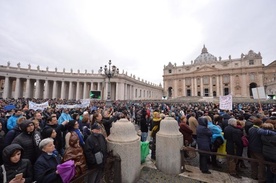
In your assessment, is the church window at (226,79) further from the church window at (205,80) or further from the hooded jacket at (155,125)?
the hooded jacket at (155,125)

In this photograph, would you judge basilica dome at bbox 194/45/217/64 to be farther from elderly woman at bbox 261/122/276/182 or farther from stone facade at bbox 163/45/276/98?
elderly woman at bbox 261/122/276/182

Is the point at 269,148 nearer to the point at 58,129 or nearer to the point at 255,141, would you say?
the point at 255,141

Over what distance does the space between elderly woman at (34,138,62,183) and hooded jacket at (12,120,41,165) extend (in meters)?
1.00

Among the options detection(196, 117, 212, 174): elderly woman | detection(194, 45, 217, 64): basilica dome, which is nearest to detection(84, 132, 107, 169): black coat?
detection(196, 117, 212, 174): elderly woman

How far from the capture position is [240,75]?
52.3 m

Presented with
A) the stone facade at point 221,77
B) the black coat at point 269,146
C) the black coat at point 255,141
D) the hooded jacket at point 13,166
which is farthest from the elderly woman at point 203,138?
the stone facade at point 221,77

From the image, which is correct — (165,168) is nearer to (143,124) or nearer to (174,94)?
(143,124)

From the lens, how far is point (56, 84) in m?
46.1

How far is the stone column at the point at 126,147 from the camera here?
125 inches

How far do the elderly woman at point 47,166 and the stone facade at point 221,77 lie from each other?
60.0 meters

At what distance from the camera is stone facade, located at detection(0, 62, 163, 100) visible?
39.7 metres

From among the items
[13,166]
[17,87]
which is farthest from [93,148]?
[17,87]

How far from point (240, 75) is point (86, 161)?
209ft

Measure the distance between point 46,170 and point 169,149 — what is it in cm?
289
